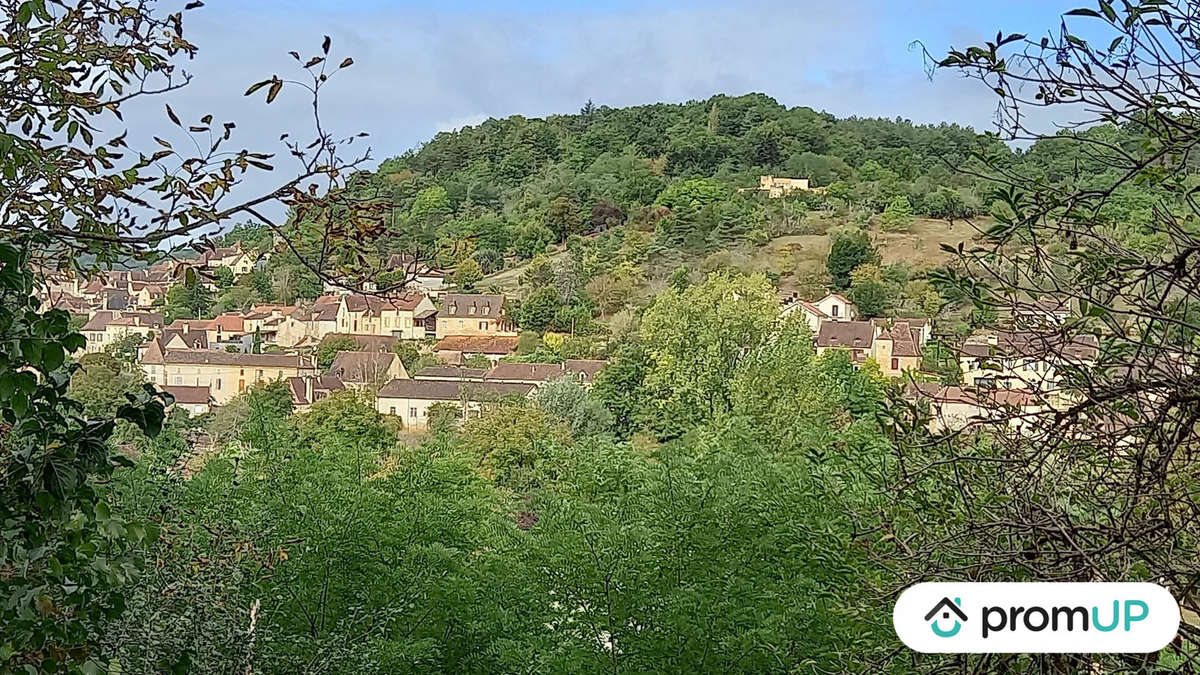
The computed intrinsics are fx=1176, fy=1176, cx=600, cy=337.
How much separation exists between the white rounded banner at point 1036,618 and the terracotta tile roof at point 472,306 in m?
33.3

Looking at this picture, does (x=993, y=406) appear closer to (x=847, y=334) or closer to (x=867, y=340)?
(x=867, y=340)

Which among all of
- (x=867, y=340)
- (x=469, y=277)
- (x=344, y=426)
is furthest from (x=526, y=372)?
(x=344, y=426)

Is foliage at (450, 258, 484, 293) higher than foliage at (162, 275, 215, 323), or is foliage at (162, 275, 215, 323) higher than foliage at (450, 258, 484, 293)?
foliage at (450, 258, 484, 293)

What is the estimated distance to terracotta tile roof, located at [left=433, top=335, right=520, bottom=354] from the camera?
32156 mm

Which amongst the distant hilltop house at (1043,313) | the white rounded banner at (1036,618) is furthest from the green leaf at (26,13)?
the distant hilltop house at (1043,313)

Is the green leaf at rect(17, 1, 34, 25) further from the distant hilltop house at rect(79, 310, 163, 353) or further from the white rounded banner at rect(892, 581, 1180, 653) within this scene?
the distant hilltop house at rect(79, 310, 163, 353)

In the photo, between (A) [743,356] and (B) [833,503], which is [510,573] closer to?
(B) [833,503]

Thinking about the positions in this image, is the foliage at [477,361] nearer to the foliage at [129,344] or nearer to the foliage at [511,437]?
the foliage at [129,344]

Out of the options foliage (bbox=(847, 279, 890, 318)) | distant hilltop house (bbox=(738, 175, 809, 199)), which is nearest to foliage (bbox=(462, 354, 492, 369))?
foliage (bbox=(847, 279, 890, 318))

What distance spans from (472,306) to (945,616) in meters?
33.7

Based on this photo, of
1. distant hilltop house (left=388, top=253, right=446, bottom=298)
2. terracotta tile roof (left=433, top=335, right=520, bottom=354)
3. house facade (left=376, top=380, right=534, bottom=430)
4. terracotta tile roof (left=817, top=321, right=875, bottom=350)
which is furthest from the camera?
terracotta tile roof (left=433, top=335, right=520, bottom=354)

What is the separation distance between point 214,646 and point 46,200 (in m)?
1.99

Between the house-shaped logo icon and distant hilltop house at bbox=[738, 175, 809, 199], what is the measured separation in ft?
148

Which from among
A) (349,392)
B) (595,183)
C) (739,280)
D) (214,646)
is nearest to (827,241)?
(595,183)
